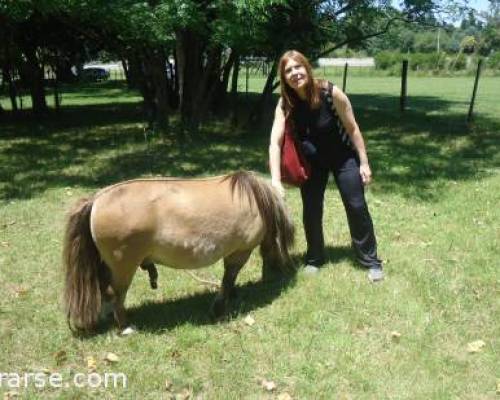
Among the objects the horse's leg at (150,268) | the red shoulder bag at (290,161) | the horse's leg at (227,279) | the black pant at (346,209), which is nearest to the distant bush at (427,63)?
the black pant at (346,209)

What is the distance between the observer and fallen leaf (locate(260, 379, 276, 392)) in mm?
3569

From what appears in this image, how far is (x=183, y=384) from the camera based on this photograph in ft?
11.9

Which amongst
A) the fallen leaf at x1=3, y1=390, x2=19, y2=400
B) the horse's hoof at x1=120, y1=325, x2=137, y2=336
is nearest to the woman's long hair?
the horse's hoof at x1=120, y1=325, x2=137, y2=336

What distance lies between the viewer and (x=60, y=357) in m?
3.92

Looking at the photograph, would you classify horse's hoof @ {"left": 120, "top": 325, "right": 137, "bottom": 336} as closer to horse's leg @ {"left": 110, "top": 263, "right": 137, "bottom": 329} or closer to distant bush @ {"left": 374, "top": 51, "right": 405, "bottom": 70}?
horse's leg @ {"left": 110, "top": 263, "right": 137, "bottom": 329}

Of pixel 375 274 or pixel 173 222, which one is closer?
pixel 173 222

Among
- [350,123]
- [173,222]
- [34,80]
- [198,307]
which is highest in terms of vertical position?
[350,123]

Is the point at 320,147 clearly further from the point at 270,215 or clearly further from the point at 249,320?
the point at 249,320

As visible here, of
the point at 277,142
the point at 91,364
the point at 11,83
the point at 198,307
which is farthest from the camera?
the point at 11,83

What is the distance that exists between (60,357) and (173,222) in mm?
1240

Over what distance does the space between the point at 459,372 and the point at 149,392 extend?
2.06 metres

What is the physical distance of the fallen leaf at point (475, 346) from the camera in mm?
3971

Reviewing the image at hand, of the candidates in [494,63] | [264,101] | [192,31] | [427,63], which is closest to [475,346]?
[192,31]

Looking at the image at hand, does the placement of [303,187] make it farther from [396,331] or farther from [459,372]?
[459,372]
